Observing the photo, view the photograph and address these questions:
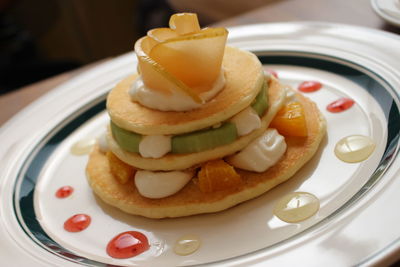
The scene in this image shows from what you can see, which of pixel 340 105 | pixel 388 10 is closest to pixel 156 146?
pixel 340 105

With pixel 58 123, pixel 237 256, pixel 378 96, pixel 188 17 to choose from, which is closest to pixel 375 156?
pixel 378 96

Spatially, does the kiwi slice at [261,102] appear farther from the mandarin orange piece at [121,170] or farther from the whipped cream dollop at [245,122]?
the mandarin orange piece at [121,170]

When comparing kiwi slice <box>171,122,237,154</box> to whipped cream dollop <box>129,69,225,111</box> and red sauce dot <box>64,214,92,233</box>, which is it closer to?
whipped cream dollop <box>129,69,225,111</box>

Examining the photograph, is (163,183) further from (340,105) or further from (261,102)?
(340,105)

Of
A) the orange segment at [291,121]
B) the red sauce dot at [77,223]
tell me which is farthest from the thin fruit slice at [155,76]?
the red sauce dot at [77,223]

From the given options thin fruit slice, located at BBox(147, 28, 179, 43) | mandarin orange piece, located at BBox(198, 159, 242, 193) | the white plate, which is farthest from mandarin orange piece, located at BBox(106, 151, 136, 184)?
the white plate
